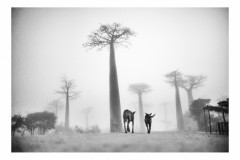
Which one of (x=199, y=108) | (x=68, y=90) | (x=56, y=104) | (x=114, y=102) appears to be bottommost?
(x=56, y=104)

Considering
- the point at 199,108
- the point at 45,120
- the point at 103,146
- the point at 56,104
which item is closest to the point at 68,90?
the point at 45,120

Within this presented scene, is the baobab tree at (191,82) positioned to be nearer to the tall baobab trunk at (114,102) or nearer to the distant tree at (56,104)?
the tall baobab trunk at (114,102)

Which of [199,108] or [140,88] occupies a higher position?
[140,88]

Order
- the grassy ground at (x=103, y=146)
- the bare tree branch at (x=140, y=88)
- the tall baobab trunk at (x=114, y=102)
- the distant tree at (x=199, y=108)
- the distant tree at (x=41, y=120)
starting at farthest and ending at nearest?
the bare tree branch at (x=140, y=88), the distant tree at (x=199, y=108), the distant tree at (x=41, y=120), the tall baobab trunk at (x=114, y=102), the grassy ground at (x=103, y=146)

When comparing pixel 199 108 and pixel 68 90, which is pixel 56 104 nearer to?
pixel 68 90

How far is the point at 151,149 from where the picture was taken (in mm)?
5438

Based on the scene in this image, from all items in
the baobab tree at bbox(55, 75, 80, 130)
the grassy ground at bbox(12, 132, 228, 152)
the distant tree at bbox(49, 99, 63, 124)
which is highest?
the baobab tree at bbox(55, 75, 80, 130)

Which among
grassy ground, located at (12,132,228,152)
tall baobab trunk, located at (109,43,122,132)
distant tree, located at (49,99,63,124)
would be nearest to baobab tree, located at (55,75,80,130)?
tall baobab trunk, located at (109,43,122,132)

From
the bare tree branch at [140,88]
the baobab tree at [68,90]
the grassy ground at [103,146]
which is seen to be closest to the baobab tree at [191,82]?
the bare tree branch at [140,88]

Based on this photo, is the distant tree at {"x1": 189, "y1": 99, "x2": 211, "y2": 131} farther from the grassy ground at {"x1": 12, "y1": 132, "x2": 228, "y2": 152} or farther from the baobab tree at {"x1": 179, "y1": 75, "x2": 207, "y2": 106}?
the grassy ground at {"x1": 12, "y1": 132, "x2": 228, "y2": 152}

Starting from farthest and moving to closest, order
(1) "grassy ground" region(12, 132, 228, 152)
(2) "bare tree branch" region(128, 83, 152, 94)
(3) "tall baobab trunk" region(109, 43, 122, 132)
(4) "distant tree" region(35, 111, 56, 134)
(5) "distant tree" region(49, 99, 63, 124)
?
(5) "distant tree" region(49, 99, 63, 124) → (2) "bare tree branch" region(128, 83, 152, 94) → (4) "distant tree" region(35, 111, 56, 134) → (3) "tall baobab trunk" region(109, 43, 122, 132) → (1) "grassy ground" region(12, 132, 228, 152)

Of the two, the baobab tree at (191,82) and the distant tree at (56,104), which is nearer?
the baobab tree at (191,82)

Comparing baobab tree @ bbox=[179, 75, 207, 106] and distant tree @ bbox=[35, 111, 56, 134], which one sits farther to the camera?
baobab tree @ bbox=[179, 75, 207, 106]

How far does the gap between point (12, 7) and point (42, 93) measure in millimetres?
30056
